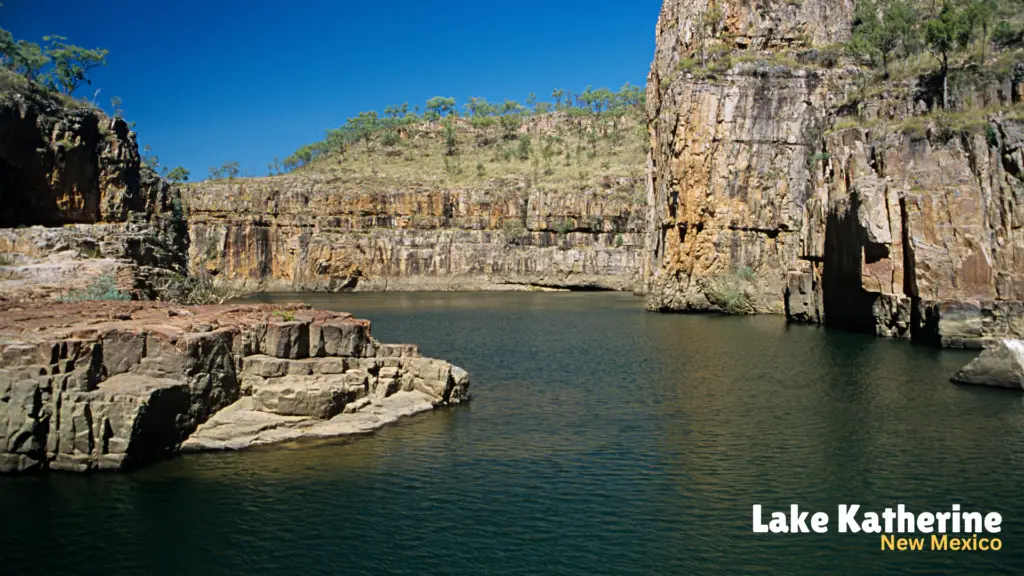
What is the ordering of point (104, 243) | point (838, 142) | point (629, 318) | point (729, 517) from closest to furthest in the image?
point (729, 517), point (104, 243), point (838, 142), point (629, 318)

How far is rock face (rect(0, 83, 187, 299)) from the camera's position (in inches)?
1401

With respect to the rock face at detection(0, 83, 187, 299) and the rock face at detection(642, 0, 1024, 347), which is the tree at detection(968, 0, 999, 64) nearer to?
the rock face at detection(642, 0, 1024, 347)

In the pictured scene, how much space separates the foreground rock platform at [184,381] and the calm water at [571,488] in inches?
34.0

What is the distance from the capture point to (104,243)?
39.4m

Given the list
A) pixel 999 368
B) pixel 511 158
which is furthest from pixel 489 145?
pixel 999 368

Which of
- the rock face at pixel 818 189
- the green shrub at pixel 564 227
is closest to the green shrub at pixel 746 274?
the rock face at pixel 818 189

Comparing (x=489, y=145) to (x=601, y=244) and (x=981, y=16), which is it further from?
(x=981, y=16)

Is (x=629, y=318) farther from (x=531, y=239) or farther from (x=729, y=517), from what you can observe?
(x=531, y=239)

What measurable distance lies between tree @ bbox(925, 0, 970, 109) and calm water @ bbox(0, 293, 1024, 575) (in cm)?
3139

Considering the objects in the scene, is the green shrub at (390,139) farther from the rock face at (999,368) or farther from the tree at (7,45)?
the rock face at (999,368)

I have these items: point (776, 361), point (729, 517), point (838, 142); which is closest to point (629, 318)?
point (838, 142)

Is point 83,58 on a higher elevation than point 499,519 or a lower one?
higher

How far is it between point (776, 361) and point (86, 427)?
105 ft

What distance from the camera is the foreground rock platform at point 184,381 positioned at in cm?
1998
